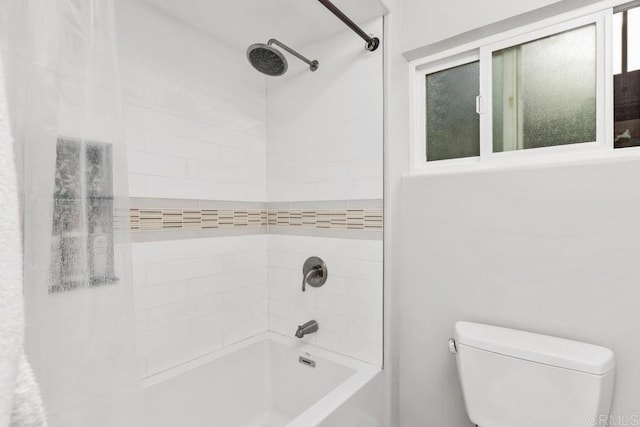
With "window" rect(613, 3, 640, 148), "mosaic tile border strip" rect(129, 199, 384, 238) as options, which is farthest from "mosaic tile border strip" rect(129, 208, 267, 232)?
"window" rect(613, 3, 640, 148)

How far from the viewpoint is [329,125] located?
179cm

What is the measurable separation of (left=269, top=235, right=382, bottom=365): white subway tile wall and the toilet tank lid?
0.44 metres

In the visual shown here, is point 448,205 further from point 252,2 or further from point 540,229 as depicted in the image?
point 252,2

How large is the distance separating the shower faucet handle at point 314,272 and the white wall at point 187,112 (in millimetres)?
542

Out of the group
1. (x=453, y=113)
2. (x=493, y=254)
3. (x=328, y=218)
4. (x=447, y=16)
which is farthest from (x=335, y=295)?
(x=447, y=16)

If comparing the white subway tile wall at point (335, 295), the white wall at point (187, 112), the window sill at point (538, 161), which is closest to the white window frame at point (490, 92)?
the window sill at point (538, 161)

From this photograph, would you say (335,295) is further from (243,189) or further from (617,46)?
(617,46)

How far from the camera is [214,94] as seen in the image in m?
1.79

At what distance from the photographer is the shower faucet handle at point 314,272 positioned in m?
1.80

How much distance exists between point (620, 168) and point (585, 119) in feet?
1.01

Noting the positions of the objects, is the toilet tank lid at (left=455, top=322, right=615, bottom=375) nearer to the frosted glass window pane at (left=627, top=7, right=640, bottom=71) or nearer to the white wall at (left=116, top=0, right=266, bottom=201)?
the frosted glass window pane at (left=627, top=7, right=640, bottom=71)

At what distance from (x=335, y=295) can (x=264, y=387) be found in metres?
0.73

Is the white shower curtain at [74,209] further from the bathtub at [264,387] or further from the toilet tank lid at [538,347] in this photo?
the toilet tank lid at [538,347]

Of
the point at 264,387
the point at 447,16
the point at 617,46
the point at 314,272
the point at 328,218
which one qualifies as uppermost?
the point at 447,16
